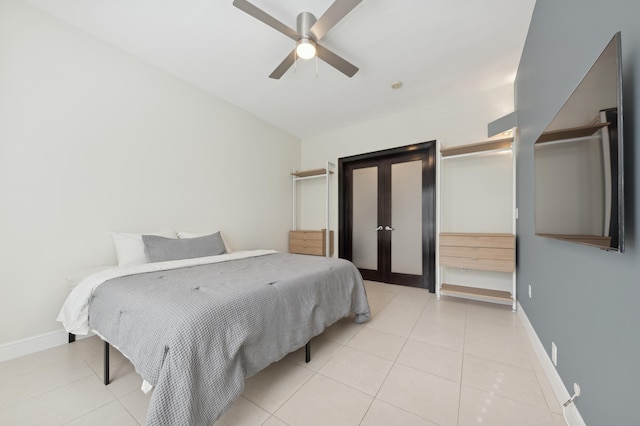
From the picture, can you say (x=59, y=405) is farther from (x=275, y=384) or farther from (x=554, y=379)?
(x=554, y=379)

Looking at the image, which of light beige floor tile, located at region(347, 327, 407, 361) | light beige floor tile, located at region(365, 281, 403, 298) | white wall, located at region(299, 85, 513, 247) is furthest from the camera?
light beige floor tile, located at region(365, 281, 403, 298)

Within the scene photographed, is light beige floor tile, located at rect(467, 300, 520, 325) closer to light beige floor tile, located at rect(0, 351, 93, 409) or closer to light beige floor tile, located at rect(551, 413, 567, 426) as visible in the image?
light beige floor tile, located at rect(551, 413, 567, 426)

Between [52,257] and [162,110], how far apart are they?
1.74m

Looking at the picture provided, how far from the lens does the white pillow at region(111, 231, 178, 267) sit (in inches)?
82.8

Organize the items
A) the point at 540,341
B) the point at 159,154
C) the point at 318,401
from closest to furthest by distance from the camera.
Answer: the point at 318,401, the point at 540,341, the point at 159,154

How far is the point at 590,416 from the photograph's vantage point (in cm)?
97

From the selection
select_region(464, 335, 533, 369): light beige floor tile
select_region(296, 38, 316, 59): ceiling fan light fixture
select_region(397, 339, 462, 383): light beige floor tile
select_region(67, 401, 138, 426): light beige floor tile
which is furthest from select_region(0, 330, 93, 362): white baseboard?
select_region(464, 335, 533, 369): light beige floor tile

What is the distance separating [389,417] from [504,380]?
2.77 ft

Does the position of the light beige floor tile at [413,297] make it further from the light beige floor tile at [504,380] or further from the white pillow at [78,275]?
the white pillow at [78,275]

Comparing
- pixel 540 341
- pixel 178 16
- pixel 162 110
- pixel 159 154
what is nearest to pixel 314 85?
pixel 178 16

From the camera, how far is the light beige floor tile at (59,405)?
1181 mm

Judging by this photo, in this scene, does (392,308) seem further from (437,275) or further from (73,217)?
(73,217)

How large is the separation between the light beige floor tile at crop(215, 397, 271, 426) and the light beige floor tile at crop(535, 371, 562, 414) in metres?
1.50

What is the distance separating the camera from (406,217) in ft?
11.8
